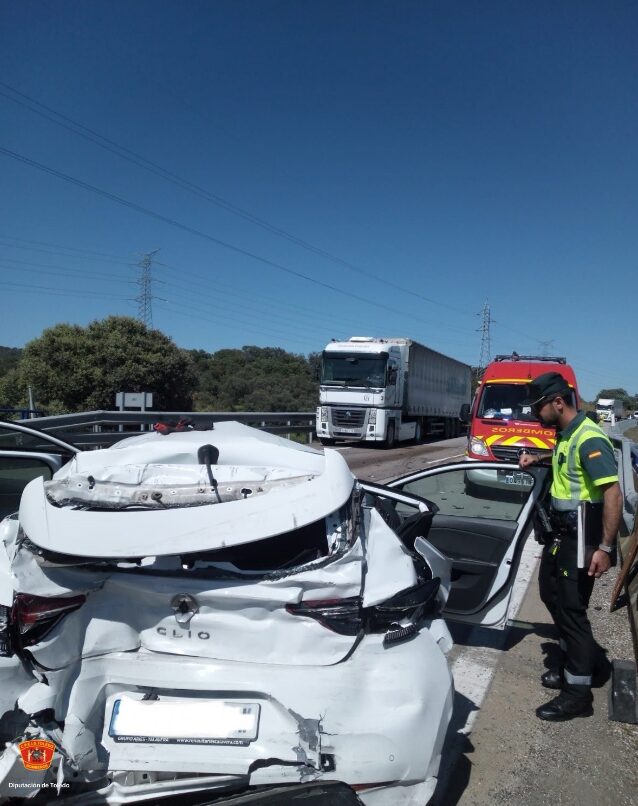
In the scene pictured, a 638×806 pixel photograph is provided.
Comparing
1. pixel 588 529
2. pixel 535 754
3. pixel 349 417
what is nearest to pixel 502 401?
pixel 588 529

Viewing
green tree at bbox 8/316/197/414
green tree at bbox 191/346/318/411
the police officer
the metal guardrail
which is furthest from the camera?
green tree at bbox 191/346/318/411

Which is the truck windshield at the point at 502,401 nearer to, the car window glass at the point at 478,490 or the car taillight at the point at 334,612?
the car window glass at the point at 478,490

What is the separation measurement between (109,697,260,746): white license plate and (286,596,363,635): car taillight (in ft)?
1.06

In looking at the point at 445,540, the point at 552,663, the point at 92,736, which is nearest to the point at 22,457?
the point at 92,736

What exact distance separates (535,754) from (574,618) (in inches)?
29.5

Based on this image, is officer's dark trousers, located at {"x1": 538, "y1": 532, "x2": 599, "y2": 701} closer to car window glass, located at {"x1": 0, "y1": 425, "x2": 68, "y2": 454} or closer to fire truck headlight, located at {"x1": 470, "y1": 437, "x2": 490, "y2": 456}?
car window glass, located at {"x1": 0, "y1": 425, "x2": 68, "y2": 454}

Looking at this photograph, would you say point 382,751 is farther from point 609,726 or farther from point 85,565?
A: point 609,726

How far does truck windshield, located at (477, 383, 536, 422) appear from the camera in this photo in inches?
428

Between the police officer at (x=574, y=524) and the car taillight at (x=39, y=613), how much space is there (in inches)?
102

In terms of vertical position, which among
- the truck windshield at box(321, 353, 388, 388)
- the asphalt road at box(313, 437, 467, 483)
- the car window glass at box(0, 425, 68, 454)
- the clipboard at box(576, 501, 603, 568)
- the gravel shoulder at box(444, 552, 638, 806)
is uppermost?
the truck windshield at box(321, 353, 388, 388)

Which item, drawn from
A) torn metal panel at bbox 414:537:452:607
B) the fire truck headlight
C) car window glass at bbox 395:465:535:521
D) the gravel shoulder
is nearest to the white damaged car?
torn metal panel at bbox 414:537:452:607

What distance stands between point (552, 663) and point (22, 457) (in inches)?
147

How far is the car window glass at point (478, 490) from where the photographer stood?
4.10 meters

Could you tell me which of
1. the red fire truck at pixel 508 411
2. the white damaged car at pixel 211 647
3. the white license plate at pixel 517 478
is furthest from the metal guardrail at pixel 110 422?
the white damaged car at pixel 211 647
